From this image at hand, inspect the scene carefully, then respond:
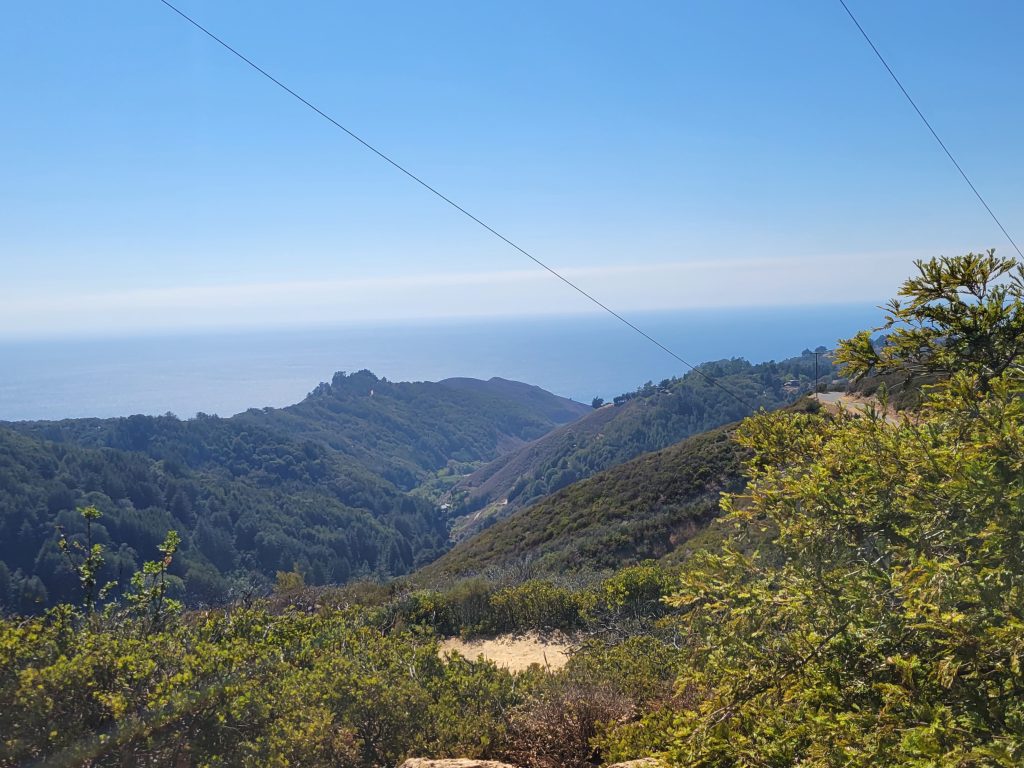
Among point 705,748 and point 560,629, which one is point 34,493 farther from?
point 705,748

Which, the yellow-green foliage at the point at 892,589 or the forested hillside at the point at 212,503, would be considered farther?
the forested hillside at the point at 212,503

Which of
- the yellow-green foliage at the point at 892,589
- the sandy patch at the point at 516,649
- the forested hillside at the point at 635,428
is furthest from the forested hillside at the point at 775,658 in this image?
the forested hillside at the point at 635,428

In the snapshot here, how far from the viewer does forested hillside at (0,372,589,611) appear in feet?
222

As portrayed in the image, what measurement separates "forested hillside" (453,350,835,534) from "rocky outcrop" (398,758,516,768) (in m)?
86.1

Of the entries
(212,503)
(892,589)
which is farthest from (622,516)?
(212,503)

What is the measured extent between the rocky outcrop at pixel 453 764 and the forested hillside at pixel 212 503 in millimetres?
29971

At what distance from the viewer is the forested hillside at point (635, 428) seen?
96875 millimetres

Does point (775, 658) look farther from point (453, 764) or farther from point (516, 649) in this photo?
point (516, 649)

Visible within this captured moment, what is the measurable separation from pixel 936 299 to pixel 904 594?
294cm

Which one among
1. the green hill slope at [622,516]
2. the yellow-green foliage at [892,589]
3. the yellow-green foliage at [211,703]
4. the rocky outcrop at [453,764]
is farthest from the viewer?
the green hill slope at [622,516]

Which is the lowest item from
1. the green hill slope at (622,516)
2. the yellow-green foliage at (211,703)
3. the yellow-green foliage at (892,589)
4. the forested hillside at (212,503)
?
the forested hillside at (212,503)

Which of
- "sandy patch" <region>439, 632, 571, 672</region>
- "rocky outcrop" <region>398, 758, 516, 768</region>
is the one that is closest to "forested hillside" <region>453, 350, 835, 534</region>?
"sandy patch" <region>439, 632, 571, 672</region>

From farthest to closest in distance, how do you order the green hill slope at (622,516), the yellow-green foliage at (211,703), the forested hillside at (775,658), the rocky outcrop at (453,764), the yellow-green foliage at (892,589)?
the green hill slope at (622,516), the rocky outcrop at (453,764), the yellow-green foliage at (211,703), the forested hillside at (775,658), the yellow-green foliage at (892,589)

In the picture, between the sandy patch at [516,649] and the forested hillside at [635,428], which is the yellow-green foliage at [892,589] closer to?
the sandy patch at [516,649]
